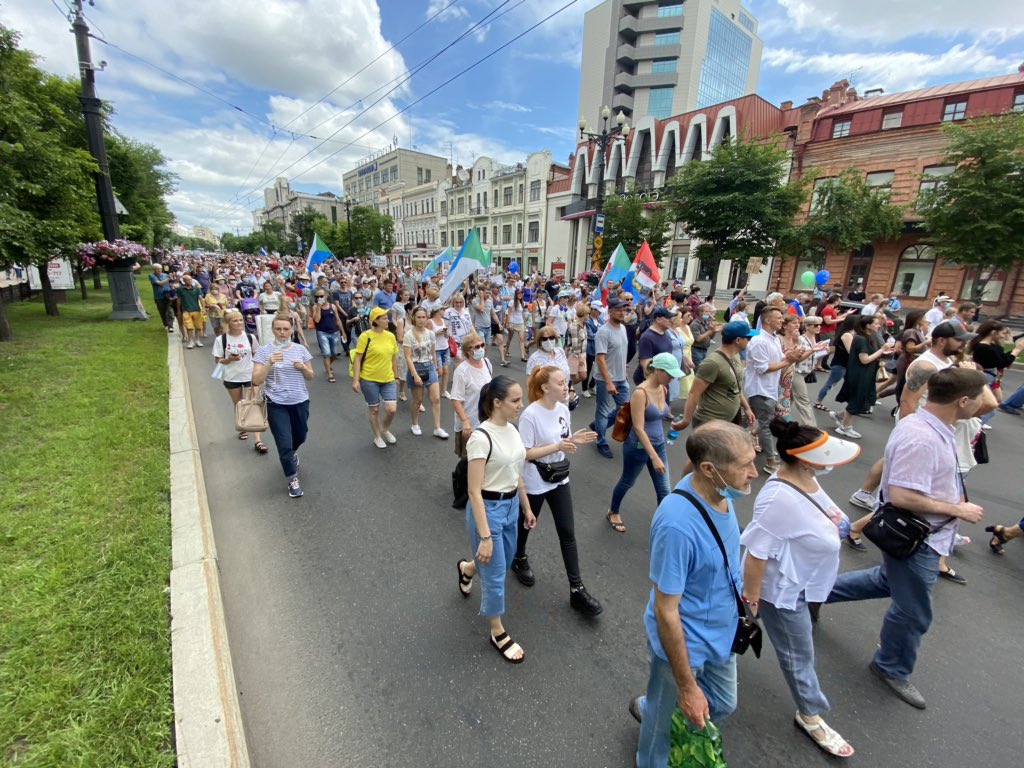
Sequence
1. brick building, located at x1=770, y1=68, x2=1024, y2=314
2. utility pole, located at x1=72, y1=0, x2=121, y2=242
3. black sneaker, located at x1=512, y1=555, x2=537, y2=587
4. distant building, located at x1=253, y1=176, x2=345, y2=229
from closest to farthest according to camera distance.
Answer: black sneaker, located at x1=512, y1=555, x2=537, y2=587 < utility pole, located at x1=72, y1=0, x2=121, y2=242 < brick building, located at x1=770, y1=68, x2=1024, y2=314 < distant building, located at x1=253, y1=176, x2=345, y2=229

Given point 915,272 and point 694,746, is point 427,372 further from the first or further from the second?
point 915,272

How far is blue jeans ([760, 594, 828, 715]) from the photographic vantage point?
84.2 inches

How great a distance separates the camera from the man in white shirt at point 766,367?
4.88 m

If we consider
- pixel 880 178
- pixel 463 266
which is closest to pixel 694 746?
pixel 463 266

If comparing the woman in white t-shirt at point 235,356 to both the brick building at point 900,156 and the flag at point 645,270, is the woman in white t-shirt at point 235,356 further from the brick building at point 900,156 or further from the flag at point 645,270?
the brick building at point 900,156

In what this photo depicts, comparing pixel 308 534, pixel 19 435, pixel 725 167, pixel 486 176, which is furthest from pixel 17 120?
pixel 486 176

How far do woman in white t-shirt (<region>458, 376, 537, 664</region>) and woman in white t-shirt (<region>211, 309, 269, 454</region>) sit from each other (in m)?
4.18

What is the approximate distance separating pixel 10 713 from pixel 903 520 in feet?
14.8

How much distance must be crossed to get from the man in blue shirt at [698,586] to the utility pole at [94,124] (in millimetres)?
17480

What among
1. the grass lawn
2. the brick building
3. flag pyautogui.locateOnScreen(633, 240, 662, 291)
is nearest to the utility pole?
the grass lawn

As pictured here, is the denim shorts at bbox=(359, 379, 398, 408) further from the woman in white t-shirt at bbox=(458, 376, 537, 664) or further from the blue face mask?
the blue face mask

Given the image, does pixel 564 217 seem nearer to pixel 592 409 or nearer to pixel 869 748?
pixel 592 409

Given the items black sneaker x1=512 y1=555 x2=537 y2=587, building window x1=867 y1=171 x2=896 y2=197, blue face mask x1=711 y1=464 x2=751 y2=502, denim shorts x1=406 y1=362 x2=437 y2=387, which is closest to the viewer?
blue face mask x1=711 y1=464 x2=751 y2=502

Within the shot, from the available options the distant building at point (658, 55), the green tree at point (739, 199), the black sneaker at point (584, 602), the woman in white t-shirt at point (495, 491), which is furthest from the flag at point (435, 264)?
the distant building at point (658, 55)
